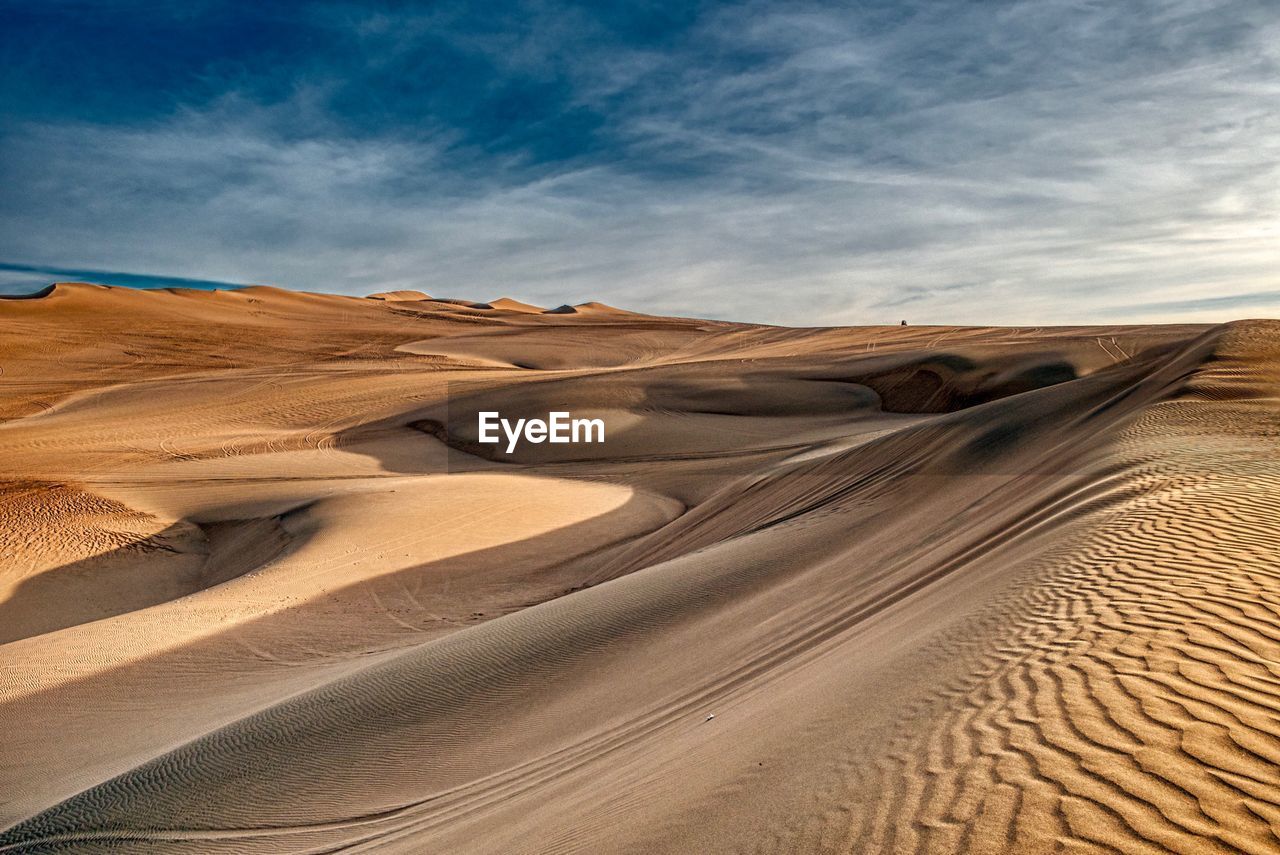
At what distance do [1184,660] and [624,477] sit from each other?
17.6 m

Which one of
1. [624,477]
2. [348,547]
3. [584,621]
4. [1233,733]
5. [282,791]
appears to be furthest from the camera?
[624,477]

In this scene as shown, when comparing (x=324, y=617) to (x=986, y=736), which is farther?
(x=324, y=617)

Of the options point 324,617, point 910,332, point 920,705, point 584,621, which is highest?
point 910,332

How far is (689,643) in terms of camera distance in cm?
671

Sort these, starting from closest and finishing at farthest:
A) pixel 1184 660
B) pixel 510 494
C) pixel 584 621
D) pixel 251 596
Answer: pixel 1184 660, pixel 584 621, pixel 251 596, pixel 510 494

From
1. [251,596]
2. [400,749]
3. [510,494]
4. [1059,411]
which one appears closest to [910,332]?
[510,494]

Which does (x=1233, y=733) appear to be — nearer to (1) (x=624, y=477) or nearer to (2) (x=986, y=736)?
(2) (x=986, y=736)

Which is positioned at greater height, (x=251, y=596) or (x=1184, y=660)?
(x=1184, y=660)

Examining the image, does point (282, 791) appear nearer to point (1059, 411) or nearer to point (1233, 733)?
point (1233, 733)

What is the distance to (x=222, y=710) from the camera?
802 cm

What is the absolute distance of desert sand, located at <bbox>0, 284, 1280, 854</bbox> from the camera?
287 centimetres

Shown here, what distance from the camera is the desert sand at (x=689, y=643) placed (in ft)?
9.41

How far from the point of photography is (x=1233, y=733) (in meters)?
2.68

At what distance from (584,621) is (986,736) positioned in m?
5.36
